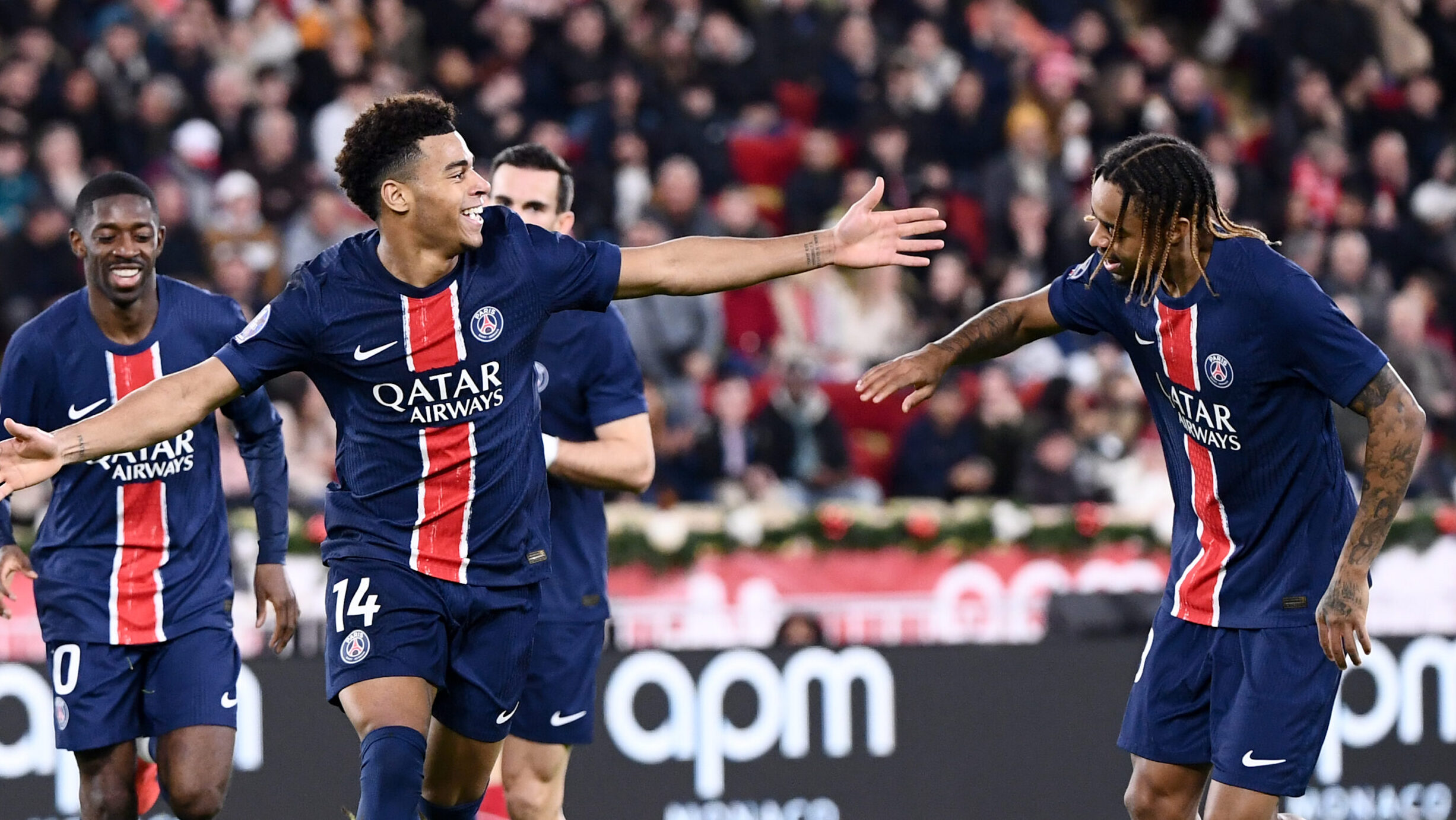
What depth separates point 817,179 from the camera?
13.9m

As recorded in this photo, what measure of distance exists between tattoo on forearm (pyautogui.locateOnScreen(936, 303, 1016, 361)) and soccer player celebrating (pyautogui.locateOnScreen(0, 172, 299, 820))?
2.29 m

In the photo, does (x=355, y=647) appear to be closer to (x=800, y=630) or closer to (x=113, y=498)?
(x=113, y=498)

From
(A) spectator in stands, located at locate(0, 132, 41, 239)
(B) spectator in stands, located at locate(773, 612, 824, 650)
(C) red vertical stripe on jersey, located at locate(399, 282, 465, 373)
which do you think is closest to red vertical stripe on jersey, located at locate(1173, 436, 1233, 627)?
(C) red vertical stripe on jersey, located at locate(399, 282, 465, 373)

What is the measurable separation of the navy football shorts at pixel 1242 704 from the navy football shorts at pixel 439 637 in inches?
71.0

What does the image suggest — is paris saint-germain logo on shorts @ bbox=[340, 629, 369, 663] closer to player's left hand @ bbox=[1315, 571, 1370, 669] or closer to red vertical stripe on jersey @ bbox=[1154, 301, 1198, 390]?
red vertical stripe on jersey @ bbox=[1154, 301, 1198, 390]

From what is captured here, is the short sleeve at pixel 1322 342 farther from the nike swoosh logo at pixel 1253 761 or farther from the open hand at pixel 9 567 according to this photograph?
the open hand at pixel 9 567

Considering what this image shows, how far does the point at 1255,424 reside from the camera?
5.14 metres

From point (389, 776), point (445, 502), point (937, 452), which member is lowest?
point (389, 776)

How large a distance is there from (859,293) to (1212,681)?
806 cm

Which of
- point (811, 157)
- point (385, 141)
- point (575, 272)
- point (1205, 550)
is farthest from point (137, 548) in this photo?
point (811, 157)

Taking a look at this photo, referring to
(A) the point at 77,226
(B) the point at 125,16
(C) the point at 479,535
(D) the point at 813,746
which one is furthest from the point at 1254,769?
(B) the point at 125,16

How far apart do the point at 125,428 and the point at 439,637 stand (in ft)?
3.22

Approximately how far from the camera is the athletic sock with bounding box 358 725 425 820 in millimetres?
4734

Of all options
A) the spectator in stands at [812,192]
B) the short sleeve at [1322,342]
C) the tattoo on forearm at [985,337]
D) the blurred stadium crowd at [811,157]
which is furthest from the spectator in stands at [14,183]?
the short sleeve at [1322,342]
